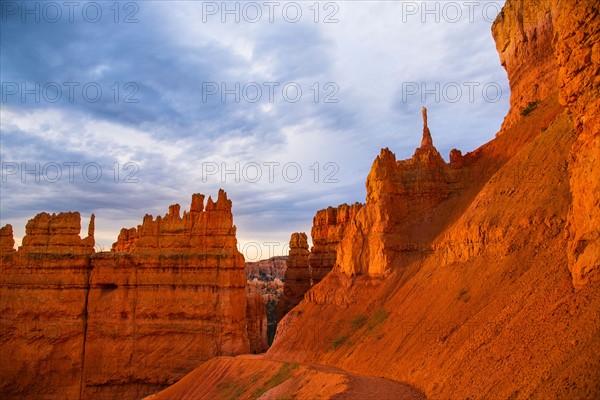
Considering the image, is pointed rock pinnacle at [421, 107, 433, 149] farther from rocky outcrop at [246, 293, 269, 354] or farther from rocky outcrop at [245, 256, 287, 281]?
rocky outcrop at [245, 256, 287, 281]

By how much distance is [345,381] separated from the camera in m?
16.4

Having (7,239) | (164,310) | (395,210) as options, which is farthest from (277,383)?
(7,239)

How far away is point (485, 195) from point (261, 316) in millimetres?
22086

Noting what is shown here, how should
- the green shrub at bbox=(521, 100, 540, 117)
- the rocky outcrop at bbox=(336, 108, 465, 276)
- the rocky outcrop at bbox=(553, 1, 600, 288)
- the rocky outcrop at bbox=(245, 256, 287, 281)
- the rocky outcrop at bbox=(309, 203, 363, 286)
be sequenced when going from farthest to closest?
the rocky outcrop at bbox=(245, 256, 287, 281)
the rocky outcrop at bbox=(309, 203, 363, 286)
the green shrub at bbox=(521, 100, 540, 117)
the rocky outcrop at bbox=(336, 108, 465, 276)
the rocky outcrop at bbox=(553, 1, 600, 288)

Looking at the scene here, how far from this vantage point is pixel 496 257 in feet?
59.8

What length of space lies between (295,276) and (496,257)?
3498 centimetres

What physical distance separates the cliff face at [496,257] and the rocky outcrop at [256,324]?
8.10 meters

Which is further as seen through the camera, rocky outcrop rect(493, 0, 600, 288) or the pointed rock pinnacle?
the pointed rock pinnacle

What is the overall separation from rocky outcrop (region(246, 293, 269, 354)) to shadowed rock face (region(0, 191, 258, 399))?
3437mm

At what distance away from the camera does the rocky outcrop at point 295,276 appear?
48.7m

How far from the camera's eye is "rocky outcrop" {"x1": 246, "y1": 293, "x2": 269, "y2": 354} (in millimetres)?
35906

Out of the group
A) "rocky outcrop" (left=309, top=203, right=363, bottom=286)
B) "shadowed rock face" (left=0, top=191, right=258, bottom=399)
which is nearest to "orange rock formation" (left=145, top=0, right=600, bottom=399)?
"shadowed rock face" (left=0, top=191, right=258, bottom=399)

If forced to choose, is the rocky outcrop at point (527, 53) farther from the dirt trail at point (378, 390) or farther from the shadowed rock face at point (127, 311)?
the shadowed rock face at point (127, 311)

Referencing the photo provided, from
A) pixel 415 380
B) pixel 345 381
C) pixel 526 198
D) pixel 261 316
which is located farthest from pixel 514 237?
pixel 261 316
